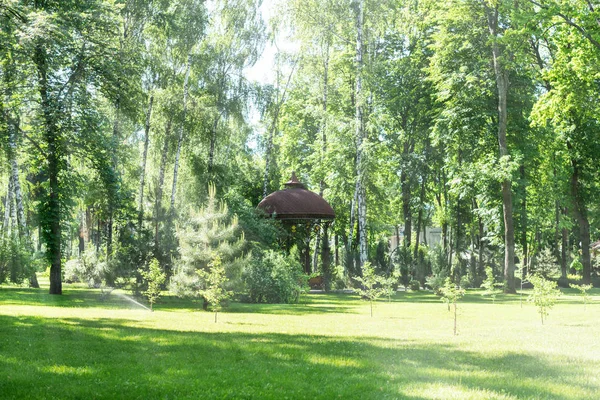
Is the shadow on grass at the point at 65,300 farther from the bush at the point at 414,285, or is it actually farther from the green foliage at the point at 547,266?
the green foliage at the point at 547,266

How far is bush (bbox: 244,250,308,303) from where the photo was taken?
71.9 feet

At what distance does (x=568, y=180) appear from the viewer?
3444 centimetres

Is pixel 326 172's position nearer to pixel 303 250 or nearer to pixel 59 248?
pixel 303 250

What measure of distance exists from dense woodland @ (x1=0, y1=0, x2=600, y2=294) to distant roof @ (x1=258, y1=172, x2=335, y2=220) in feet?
3.06

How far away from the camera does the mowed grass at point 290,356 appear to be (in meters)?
7.55

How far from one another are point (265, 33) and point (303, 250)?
1174 centimetres

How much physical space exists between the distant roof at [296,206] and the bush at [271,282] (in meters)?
7.27

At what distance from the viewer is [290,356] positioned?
973 cm

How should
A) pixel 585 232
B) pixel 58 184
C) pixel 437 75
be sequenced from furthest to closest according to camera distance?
pixel 585 232, pixel 437 75, pixel 58 184

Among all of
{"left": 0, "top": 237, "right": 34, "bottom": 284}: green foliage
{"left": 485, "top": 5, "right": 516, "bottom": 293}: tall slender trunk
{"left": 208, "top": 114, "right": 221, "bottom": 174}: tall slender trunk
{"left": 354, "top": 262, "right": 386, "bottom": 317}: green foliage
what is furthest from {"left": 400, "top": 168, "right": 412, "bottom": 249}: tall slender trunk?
{"left": 0, "top": 237, "right": 34, "bottom": 284}: green foliage

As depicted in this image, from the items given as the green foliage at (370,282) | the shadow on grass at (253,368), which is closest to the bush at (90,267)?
the green foliage at (370,282)

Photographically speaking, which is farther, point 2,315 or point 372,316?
point 372,316

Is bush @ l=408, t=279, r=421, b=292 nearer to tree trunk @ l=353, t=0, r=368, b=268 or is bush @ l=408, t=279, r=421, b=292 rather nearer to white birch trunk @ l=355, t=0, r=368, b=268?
tree trunk @ l=353, t=0, r=368, b=268

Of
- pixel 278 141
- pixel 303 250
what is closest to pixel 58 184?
pixel 303 250
